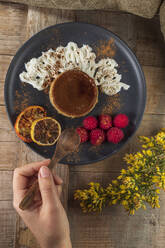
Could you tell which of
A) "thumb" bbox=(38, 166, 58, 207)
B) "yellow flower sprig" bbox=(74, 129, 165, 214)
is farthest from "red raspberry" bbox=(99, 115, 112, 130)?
"thumb" bbox=(38, 166, 58, 207)

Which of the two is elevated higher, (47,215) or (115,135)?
(115,135)

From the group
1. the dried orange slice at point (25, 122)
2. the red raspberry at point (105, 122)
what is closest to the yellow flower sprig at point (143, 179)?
the red raspberry at point (105, 122)

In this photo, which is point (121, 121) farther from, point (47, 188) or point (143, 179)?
point (47, 188)

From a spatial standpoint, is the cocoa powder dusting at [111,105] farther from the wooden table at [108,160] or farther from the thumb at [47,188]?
the thumb at [47,188]

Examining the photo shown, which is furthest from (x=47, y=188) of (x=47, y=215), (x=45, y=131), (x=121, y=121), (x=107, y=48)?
(x=107, y=48)

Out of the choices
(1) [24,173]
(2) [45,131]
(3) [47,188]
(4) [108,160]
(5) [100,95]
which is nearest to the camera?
(3) [47,188]

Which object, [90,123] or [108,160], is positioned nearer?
A: [90,123]
